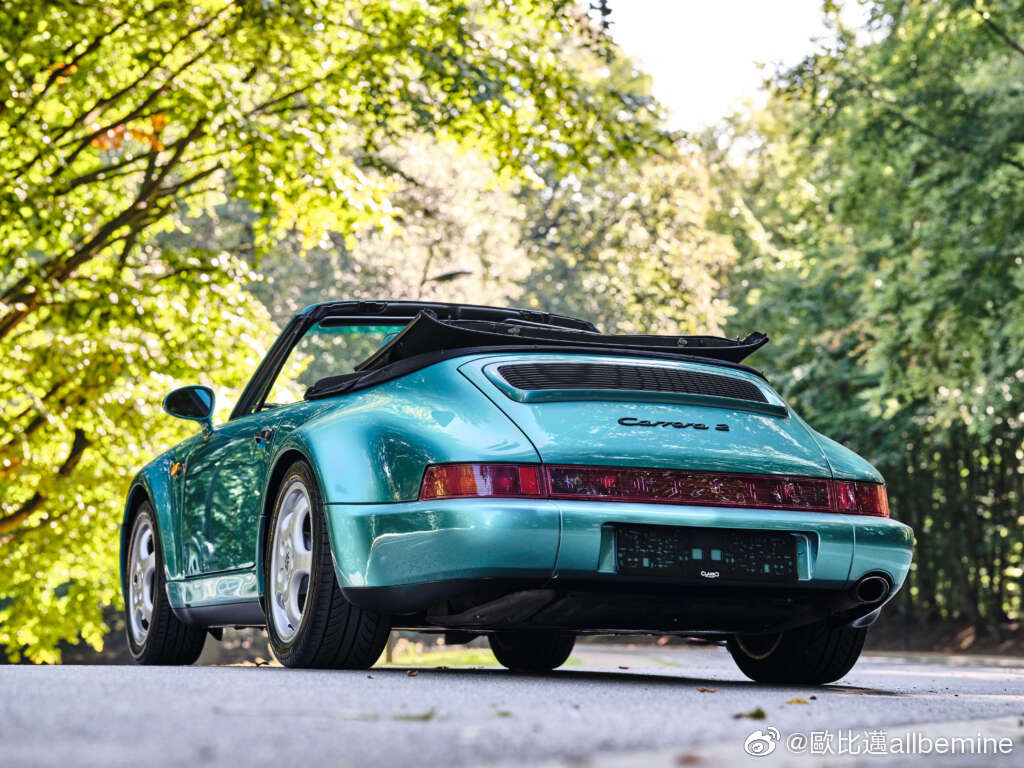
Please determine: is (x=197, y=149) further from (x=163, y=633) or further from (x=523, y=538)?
(x=523, y=538)

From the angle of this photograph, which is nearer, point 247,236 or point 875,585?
point 875,585

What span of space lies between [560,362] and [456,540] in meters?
1.03

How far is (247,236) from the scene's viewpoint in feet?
108

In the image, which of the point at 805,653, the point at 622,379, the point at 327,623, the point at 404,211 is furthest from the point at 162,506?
the point at 404,211

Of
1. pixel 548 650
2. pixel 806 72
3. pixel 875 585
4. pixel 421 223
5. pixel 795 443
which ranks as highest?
pixel 806 72

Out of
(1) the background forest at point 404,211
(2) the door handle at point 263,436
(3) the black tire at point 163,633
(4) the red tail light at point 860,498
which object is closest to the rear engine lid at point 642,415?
(4) the red tail light at point 860,498

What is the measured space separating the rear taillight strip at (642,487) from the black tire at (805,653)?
66 cm

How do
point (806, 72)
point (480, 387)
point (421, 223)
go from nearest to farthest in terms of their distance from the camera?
point (480, 387)
point (806, 72)
point (421, 223)

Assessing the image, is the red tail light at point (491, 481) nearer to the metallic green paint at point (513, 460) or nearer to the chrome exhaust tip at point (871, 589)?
the metallic green paint at point (513, 460)

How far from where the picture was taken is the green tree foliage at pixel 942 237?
820 inches

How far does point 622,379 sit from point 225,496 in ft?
6.94

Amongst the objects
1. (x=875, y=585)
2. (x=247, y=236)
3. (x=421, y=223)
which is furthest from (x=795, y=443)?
(x=247, y=236)

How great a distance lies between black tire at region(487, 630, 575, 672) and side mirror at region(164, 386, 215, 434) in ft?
6.27

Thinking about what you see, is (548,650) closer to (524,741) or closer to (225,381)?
(524,741)
